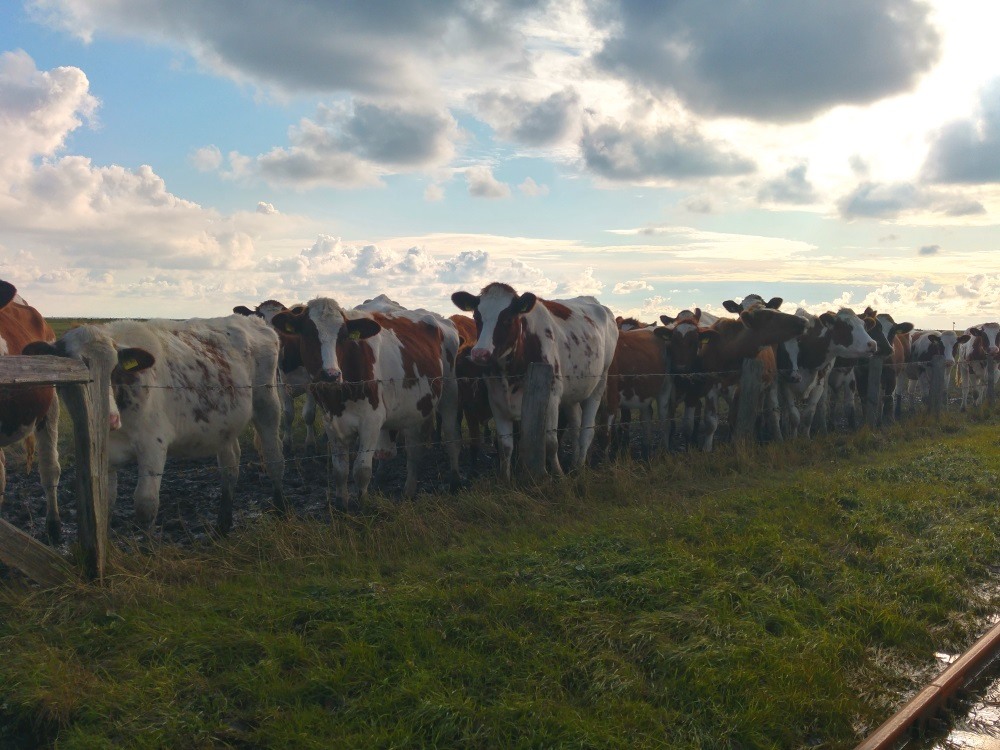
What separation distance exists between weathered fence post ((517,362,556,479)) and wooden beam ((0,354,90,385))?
497cm

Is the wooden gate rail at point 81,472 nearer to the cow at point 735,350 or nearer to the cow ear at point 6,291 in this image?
the cow ear at point 6,291

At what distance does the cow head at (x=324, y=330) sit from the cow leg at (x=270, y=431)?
1.96ft

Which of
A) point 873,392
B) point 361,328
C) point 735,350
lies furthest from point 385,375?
point 873,392

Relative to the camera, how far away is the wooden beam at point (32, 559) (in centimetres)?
557

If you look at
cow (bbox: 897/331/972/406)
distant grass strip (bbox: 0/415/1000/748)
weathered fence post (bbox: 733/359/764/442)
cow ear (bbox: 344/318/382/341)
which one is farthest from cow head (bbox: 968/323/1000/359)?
cow ear (bbox: 344/318/382/341)

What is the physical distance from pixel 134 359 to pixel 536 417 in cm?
440

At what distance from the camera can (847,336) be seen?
602 inches

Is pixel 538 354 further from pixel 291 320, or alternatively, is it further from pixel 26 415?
pixel 26 415

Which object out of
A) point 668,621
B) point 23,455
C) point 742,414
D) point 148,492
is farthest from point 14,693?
point 742,414

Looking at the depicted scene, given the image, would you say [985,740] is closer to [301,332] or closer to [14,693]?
[14,693]

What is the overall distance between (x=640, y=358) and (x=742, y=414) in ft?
6.52

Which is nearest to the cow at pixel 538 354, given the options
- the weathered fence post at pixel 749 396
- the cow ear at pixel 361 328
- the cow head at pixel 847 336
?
the cow ear at pixel 361 328

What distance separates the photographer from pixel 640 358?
14.2 meters

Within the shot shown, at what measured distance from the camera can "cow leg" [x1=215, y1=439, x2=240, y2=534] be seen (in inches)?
336
